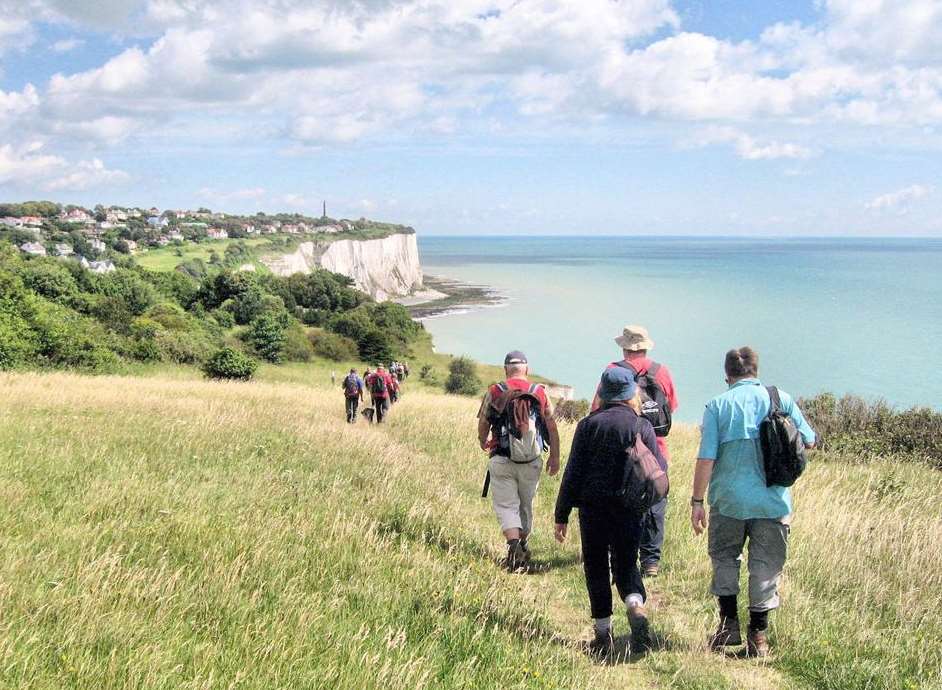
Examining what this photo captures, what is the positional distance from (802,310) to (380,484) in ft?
441

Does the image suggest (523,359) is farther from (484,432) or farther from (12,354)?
(12,354)

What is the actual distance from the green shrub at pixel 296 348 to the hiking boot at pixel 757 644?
5793 centimetres

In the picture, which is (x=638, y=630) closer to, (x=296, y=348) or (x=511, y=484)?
(x=511, y=484)

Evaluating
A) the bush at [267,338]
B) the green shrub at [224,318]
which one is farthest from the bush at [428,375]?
the green shrub at [224,318]

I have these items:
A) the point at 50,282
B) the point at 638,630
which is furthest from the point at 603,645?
the point at 50,282

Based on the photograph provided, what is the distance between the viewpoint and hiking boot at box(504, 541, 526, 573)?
616cm

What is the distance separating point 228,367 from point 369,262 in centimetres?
13248

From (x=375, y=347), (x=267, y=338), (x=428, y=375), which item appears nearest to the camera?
(x=267, y=338)

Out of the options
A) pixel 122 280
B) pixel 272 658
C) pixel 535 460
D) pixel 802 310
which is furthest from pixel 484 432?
pixel 802 310

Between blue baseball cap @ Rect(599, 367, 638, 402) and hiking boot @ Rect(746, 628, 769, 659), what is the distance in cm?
173

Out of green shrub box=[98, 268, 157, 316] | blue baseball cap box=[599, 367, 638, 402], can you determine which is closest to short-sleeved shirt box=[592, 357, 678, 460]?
blue baseball cap box=[599, 367, 638, 402]

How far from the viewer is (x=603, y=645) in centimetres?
459

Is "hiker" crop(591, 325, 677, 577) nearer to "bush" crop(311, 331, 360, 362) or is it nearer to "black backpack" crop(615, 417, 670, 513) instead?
"black backpack" crop(615, 417, 670, 513)

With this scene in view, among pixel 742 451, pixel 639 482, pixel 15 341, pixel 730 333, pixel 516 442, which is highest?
pixel 742 451
